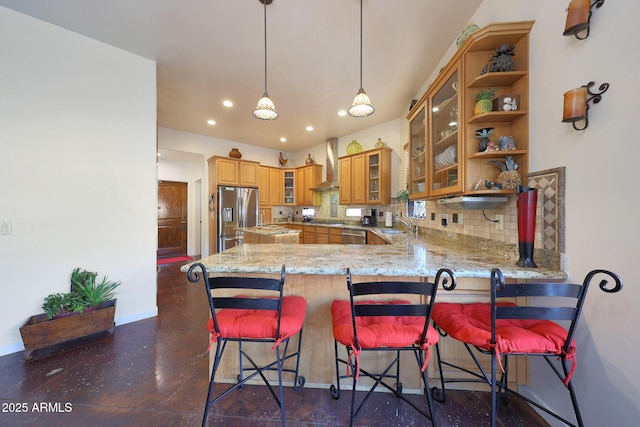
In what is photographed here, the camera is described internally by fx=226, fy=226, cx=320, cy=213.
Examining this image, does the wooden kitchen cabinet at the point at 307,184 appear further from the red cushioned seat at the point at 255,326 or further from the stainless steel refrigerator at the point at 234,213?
the red cushioned seat at the point at 255,326

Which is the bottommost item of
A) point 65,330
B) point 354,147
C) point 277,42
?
point 65,330

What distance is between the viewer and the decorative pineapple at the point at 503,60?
1438 millimetres

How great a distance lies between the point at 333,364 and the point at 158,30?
320cm

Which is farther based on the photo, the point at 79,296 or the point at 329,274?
the point at 79,296

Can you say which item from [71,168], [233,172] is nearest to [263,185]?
[233,172]

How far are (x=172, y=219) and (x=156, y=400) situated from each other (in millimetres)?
5528

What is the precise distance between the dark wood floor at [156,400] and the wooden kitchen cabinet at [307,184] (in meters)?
4.29

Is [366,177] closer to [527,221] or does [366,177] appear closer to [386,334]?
[527,221]

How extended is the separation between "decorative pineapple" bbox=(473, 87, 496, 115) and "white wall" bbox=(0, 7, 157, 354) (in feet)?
10.2

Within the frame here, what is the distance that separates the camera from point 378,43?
2.25m

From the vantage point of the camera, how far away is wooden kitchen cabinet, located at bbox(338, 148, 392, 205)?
4.16m

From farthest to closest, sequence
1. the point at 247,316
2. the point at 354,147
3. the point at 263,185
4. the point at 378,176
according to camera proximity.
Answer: the point at 263,185 → the point at 354,147 → the point at 378,176 → the point at 247,316

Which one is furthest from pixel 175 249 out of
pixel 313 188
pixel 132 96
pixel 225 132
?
pixel 132 96

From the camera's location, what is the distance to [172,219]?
601 centimetres
